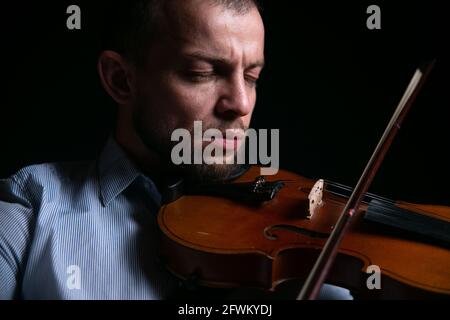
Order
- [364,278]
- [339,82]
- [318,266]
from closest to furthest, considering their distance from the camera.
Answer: [318,266], [364,278], [339,82]

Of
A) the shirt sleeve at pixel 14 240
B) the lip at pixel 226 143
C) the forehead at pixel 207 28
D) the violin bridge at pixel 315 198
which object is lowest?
the shirt sleeve at pixel 14 240

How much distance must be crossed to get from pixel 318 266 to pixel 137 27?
816 millimetres

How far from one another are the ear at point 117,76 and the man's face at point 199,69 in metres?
0.08

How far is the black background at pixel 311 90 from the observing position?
5.36ft

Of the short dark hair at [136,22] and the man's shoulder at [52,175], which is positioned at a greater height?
the short dark hair at [136,22]

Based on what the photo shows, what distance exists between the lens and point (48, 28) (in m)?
1.67

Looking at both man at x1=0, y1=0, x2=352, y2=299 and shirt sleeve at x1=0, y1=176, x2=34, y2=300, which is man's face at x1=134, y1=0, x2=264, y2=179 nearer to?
man at x1=0, y1=0, x2=352, y2=299

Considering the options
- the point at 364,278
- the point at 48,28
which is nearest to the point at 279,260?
the point at 364,278

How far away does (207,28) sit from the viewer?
1175 mm

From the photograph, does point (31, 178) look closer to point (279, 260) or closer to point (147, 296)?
point (147, 296)

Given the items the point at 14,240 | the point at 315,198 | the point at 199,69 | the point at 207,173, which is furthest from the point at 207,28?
the point at 14,240

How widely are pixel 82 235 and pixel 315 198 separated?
1.79 ft

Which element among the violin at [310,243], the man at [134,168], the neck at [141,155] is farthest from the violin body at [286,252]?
the neck at [141,155]

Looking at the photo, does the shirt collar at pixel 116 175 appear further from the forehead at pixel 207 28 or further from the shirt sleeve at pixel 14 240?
the forehead at pixel 207 28
